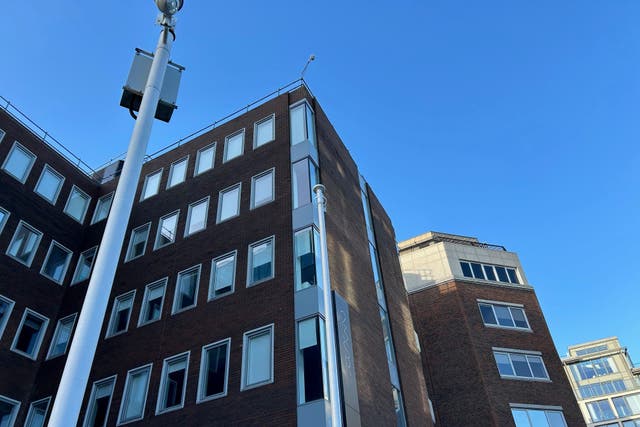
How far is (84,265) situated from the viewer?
92.0ft

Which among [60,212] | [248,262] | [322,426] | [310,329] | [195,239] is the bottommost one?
[322,426]

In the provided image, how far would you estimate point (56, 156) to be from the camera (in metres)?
29.9

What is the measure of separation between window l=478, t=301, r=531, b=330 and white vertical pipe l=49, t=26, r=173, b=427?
1252 inches

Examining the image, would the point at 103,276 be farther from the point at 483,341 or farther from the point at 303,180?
the point at 483,341

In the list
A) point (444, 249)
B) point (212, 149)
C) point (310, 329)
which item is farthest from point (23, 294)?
point (444, 249)

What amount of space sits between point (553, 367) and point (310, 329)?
76.6 ft

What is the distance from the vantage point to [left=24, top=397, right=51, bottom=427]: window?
2245cm

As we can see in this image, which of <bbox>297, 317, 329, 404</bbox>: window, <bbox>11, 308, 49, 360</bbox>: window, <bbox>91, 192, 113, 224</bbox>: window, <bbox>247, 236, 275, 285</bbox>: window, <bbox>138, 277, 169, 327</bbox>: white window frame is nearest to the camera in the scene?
<bbox>297, 317, 329, 404</bbox>: window

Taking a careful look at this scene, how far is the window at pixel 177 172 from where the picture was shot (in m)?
27.8

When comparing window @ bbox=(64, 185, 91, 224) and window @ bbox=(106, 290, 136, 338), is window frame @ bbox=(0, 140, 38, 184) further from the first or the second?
window @ bbox=(106, 290, 136, 338)

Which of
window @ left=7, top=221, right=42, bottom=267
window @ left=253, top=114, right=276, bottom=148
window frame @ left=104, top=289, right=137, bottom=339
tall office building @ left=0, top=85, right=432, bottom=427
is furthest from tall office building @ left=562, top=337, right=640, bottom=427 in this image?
window @ left=7, top=221, right=42, bottom=267

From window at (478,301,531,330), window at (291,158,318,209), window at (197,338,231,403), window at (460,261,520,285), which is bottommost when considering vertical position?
window at (197,338,231,403)

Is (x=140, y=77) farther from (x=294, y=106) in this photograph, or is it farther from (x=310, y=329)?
(x=294, y=106)

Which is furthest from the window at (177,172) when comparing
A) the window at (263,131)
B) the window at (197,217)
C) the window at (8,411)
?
the window at (8,411)
